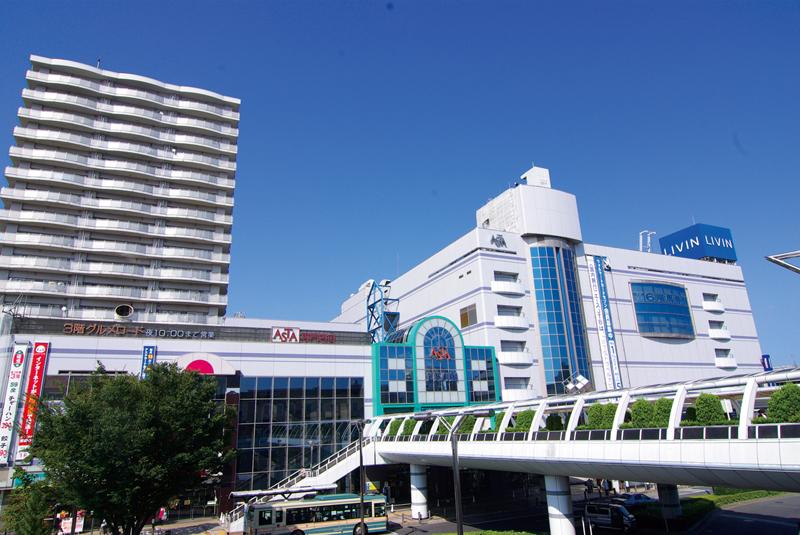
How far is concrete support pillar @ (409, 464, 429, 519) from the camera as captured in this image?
45.0 meters

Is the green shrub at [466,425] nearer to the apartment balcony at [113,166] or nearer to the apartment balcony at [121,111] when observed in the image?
the apartment balcony at [113,166]

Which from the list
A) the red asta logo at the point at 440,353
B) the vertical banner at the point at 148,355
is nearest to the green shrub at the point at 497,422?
the red asta logo at the point at 440,353

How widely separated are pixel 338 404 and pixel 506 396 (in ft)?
67.8

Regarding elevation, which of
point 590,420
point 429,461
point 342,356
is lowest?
point 429,461

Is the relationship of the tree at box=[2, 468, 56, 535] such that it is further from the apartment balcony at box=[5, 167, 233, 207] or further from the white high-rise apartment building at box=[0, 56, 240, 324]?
the apartment balcony at box=[5, 167, 233, 207]

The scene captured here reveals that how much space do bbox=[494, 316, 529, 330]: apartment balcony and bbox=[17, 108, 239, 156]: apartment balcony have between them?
48.5 m

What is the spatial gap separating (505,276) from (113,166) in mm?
56785

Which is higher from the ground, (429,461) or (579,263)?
(579,263)

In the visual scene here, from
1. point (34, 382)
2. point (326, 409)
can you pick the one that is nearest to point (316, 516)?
point (326, 409)

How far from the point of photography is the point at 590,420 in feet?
89.4

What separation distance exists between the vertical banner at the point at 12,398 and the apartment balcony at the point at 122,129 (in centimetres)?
3964

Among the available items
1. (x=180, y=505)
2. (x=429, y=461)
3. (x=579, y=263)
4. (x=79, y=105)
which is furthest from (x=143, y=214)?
(x=579, y=263)

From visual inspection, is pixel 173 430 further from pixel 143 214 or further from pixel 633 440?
pixel 143 214

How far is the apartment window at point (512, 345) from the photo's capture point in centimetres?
6419
